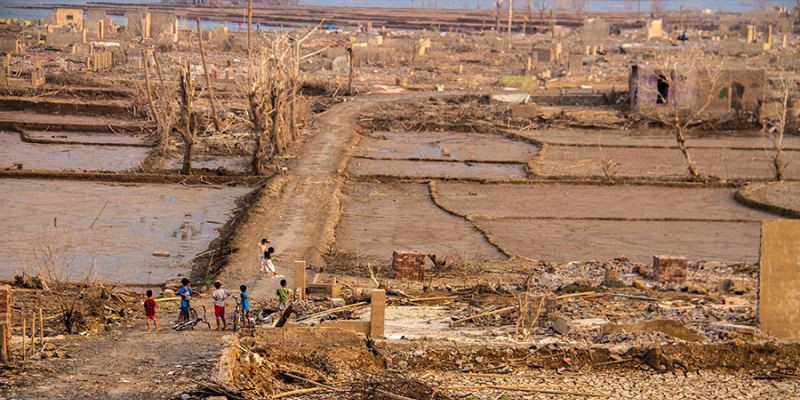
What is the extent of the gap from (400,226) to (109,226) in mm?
5472

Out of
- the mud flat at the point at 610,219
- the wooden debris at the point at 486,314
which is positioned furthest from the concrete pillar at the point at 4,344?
the mud flat at the point at 610,219

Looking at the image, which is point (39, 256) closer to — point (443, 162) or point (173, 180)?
point (173, 180)

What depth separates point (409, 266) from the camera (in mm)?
20859

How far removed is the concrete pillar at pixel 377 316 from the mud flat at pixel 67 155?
1797 centimetres

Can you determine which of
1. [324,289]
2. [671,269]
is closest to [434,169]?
[671,269]

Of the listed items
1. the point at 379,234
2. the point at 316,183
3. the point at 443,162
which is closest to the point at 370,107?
the point at 443,162

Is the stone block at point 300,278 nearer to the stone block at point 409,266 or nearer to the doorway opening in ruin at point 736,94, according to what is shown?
the stone block at point 409,266

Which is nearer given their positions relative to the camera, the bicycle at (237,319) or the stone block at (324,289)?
the bicycle at (237,319)

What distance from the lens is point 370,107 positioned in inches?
1836

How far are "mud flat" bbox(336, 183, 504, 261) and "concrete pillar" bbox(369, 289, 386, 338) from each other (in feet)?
25.5

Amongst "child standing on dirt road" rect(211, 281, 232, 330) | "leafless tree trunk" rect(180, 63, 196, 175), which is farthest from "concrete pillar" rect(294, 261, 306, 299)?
"leafless tree trunk" rect(180, 63, 196, 175)

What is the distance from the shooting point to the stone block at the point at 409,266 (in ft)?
68.3

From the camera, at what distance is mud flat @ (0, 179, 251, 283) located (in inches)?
869

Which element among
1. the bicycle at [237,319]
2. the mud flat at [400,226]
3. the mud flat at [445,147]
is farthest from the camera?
the mud flat at [445,147]
